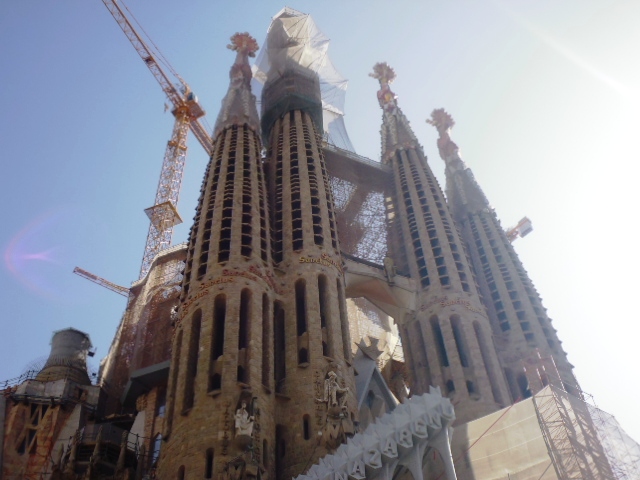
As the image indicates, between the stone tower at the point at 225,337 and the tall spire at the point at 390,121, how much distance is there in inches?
665

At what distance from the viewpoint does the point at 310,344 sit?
112 ft

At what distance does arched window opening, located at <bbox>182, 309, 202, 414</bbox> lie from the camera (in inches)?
1201

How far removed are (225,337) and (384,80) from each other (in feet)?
141

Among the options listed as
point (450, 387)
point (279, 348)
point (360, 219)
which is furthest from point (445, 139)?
point (279, 348)

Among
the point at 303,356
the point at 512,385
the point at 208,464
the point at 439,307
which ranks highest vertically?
the point at 439,307

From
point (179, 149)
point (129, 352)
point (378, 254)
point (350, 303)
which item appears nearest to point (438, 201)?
point (378, 254)

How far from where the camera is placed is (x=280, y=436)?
3103 centimetres

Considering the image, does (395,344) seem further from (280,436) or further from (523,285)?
(280,436)

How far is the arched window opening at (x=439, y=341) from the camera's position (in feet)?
136

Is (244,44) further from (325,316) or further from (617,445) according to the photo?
(617,445)

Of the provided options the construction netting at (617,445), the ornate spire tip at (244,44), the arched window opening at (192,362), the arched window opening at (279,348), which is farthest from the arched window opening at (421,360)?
the ornate spire tip at (244,44)

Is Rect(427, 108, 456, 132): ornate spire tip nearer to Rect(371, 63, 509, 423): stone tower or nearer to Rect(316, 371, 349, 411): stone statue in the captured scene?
Rect(371, 63, 509, 423): stone tower

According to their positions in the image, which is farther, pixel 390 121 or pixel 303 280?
pixel 390 121

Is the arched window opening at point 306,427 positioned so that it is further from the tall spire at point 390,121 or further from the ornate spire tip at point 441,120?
the ornate spire tip at point 441,120
